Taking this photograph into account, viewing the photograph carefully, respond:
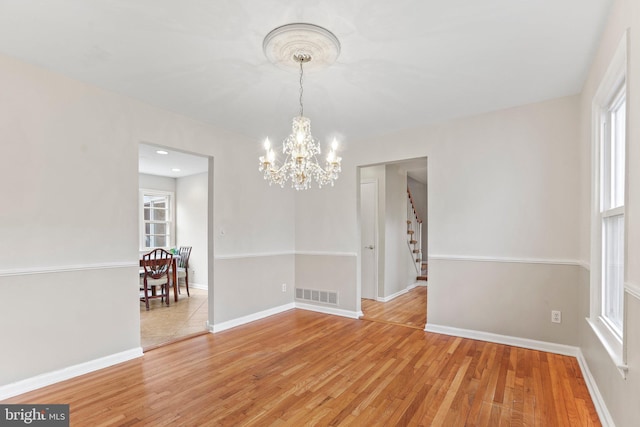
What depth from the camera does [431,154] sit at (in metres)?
4.02

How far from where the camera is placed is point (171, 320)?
177 inches

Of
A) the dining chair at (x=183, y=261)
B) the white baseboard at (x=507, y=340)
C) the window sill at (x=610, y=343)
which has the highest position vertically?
the window sill at (x=610, y=343)

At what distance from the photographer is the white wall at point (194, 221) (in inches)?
278

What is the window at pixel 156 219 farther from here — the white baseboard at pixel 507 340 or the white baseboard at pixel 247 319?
the white baseboard at pixel 507 340

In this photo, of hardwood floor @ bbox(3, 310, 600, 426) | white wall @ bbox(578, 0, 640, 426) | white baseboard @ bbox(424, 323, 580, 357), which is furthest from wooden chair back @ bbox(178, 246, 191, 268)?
white wall @ bbox(578, 0, 640, 426)

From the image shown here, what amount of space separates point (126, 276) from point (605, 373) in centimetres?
399

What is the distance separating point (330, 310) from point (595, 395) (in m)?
3.13

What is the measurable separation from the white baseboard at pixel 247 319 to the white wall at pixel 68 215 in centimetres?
94

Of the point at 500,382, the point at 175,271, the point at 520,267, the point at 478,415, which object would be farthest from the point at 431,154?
the point at 175,271

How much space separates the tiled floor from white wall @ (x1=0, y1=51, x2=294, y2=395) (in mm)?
568

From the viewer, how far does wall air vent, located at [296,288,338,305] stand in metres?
4.82

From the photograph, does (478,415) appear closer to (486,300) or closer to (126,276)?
(486,300)

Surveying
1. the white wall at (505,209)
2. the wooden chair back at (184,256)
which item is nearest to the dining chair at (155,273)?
the wooden chair back at (184,256)

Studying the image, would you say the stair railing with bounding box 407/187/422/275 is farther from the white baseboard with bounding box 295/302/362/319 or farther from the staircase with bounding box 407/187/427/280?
the white baseboard with bounding box 295/302/362/319
